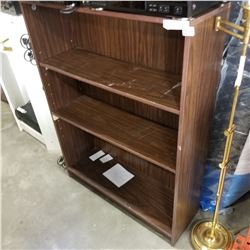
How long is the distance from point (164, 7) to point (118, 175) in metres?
1.18

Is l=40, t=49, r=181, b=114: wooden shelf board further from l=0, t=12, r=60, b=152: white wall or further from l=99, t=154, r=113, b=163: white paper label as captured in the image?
l=99, t=154, r=113, b=163: white paper label

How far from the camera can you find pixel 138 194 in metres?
1.58

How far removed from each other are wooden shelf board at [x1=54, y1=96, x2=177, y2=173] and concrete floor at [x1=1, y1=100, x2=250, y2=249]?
21.2 inches

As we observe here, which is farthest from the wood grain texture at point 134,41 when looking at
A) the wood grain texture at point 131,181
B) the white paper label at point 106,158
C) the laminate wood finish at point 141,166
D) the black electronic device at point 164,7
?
the white paper label at point 106,158

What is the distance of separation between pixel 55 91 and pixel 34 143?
874 millimetres

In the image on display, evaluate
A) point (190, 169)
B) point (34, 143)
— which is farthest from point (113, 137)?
point (34, 143)

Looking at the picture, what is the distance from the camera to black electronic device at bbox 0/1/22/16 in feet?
5.11

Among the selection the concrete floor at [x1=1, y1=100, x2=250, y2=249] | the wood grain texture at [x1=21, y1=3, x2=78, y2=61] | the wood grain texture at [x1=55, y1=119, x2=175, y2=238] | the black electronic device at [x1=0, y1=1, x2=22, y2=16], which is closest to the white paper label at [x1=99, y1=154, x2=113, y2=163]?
the wood grain texture at [x1=55, y1=119, x2=175, y2=238]

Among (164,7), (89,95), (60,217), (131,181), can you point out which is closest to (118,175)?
(131,181)

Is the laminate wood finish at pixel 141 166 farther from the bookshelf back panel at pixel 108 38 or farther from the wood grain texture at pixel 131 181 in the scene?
the bookshelf back panel at pixel 108 38

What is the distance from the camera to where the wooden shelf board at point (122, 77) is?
3.32 feet

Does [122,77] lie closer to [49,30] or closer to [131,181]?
[49,30]

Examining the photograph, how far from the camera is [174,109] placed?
0.94 m

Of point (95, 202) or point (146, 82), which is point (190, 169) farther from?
point (95, 202)
